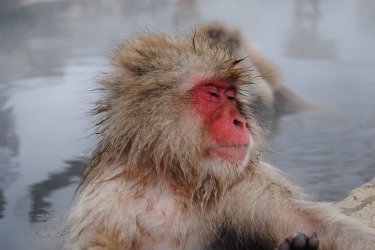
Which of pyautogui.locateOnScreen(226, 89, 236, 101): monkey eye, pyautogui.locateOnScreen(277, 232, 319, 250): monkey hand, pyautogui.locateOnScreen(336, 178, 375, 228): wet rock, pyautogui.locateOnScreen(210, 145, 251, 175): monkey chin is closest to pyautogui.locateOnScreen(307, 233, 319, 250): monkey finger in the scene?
pyautogui.locateOnScreen(277, 232, 319, 250): monkey hand

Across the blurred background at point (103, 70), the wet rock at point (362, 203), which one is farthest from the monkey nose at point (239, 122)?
the wet rock at point (362, 203)

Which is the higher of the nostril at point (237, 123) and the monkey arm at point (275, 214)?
the nostril at point (237, 123)

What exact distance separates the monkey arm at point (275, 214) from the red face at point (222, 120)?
8.5 inches

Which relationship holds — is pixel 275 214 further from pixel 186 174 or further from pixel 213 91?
pixel 213 91

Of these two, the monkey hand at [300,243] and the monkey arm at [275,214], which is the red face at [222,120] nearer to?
the monkey arm at [275,214]

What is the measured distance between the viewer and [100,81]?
336 cm

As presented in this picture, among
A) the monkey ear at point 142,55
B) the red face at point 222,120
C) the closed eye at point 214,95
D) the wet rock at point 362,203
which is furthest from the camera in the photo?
the wet rock at point 362,203

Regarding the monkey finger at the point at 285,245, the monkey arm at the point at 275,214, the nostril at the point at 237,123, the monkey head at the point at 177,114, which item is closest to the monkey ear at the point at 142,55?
the monkey head at the point at 177,114

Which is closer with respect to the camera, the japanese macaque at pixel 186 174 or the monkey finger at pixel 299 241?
the monkey finger at pixel 299 241

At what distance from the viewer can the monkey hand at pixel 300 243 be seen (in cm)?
266

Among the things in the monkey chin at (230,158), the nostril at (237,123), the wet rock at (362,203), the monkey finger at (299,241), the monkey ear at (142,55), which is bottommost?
the wet rock at (362,203)

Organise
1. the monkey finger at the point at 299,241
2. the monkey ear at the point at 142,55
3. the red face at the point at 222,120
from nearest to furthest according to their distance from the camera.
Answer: the monkey finger at the point at 299,241 → the red face at the point at 222,120 → the monkey ear at the point at 142,55

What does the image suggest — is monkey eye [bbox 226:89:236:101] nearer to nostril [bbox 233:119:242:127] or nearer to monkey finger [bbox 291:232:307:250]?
nostril [bbox 233:119:242:127]

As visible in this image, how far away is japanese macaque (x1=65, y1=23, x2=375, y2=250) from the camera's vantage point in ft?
9.76
